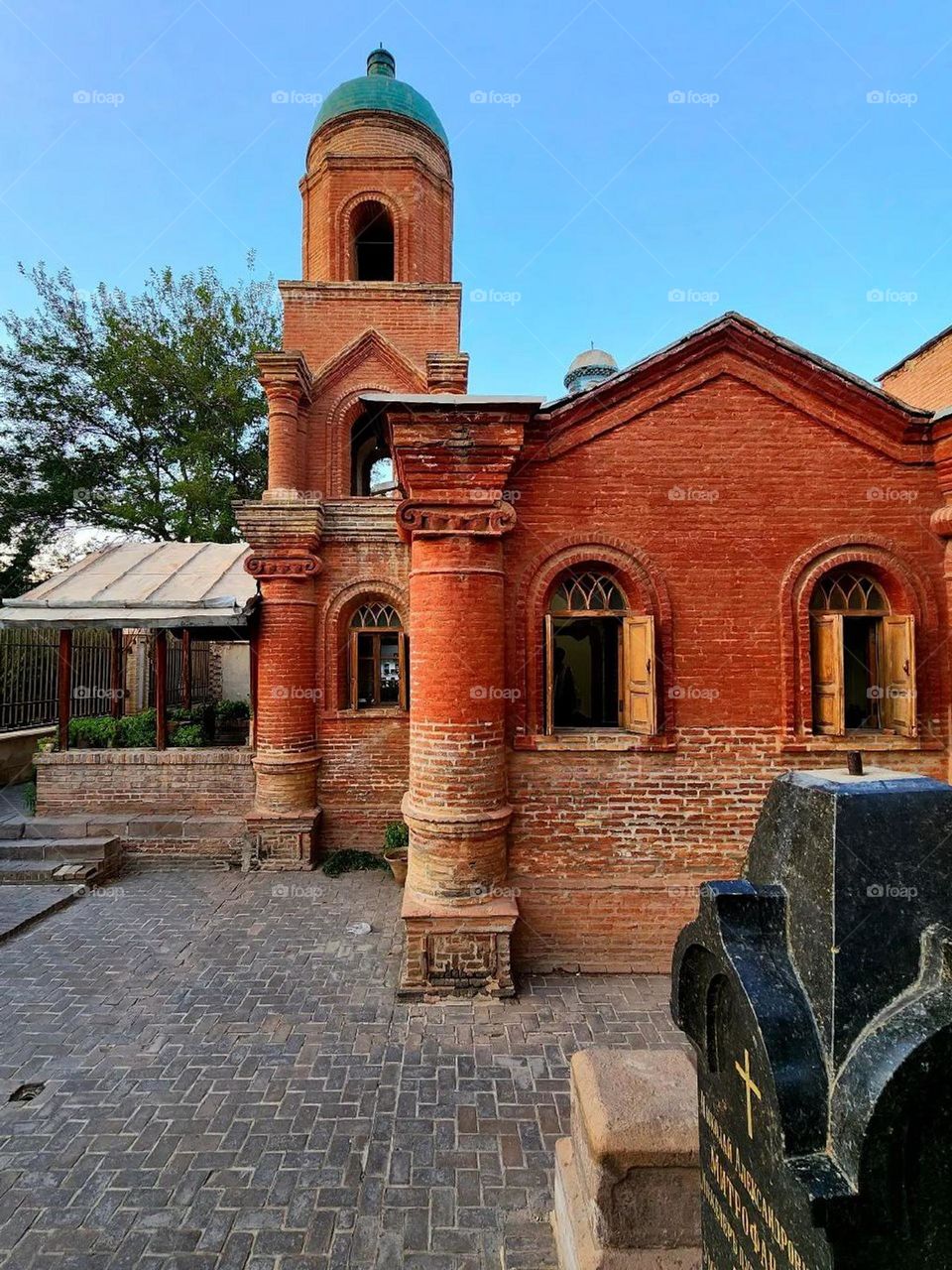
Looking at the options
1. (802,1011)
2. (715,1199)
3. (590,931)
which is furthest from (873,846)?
(590,931)

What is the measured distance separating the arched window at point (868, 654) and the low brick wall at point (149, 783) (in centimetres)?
817

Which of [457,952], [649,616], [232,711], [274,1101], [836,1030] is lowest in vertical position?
[274,1101]

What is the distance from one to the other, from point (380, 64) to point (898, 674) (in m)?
14.7

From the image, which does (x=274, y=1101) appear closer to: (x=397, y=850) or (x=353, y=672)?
(x=397, y=850)

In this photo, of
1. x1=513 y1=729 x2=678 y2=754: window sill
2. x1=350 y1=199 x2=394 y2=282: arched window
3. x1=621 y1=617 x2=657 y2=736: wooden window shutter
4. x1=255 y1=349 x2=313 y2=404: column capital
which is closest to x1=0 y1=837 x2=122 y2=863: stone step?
x1=513 y1=729 x2=678 y2=754: window sill

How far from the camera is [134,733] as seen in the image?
10.2 meters

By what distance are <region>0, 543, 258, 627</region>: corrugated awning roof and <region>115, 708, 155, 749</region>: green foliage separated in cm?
191

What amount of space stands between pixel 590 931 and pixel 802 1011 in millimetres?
4746

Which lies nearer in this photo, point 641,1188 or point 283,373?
point 641,1188

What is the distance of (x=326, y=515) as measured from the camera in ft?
31.4

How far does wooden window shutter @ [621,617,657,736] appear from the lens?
607cm

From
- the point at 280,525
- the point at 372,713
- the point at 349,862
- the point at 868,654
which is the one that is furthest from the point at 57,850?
the point at 868,654

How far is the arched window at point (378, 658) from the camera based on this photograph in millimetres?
9641

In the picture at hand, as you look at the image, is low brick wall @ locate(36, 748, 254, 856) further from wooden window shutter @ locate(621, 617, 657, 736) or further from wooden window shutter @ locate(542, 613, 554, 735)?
wooden window shutter @ locate(621, 617, 657, 736)
